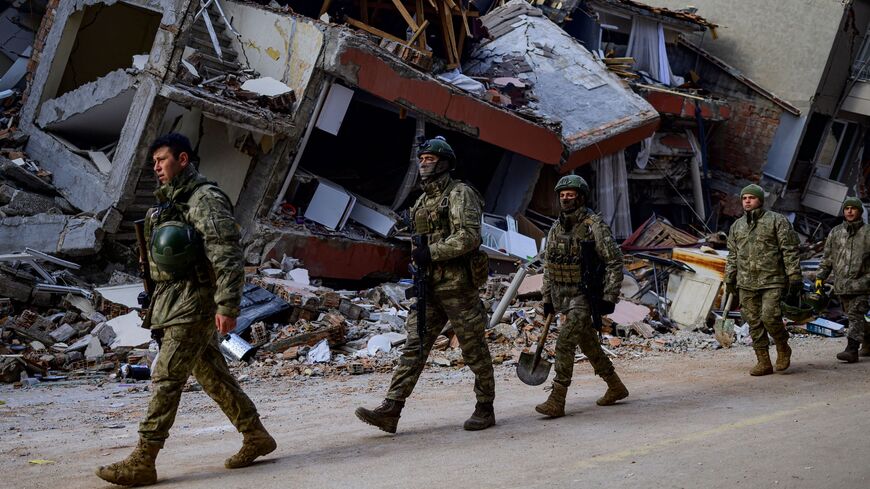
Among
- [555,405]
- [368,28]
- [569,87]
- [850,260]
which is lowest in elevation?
[555,405]

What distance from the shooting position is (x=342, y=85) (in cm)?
1462

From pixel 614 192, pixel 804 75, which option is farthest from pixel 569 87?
pixel 804 75

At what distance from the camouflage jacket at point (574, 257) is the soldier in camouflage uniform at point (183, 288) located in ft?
9.43

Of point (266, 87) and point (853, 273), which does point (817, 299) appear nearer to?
point (853, 273)

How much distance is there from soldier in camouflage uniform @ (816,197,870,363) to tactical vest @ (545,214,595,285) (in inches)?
178

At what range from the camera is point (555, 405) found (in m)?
6.93

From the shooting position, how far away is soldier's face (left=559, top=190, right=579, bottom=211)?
7.00 metres

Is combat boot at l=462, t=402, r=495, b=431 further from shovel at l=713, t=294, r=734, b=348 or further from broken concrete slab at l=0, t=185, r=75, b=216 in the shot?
broken concrete slab at l=0, t=185, r=75, b=216

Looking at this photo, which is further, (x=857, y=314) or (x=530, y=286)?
(x=530, y=286)

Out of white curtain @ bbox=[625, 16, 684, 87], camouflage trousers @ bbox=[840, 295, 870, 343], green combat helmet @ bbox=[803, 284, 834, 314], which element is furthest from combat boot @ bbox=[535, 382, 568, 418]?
white curtain @ bbox=[625, 16, 684, 87]

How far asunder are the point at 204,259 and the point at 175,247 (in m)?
0.20

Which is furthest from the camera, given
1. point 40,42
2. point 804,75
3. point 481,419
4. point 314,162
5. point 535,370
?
point 804,75

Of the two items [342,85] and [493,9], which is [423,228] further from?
[493,9]

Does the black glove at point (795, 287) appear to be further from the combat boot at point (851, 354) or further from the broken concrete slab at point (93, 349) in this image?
the broken concrete slab at point (93, 349)
